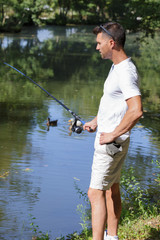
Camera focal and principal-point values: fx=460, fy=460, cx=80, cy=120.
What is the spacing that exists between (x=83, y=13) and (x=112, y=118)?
264ft

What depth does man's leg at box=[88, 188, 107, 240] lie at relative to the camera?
3.63 meters

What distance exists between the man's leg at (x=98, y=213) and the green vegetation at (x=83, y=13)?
1274 centimetres

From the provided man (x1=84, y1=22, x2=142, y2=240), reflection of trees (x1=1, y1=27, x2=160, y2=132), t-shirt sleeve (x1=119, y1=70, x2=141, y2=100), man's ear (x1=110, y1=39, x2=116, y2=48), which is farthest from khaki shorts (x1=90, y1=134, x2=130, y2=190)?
reflection of trees (x1=1, y1=27, x2=160, y2=132)

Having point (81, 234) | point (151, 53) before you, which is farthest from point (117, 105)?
point (151, 53)

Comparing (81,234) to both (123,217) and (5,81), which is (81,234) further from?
(5,81)

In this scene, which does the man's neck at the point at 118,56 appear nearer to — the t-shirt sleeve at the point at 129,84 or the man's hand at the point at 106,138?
→ the t-shirt sleeve at the point at 129,84

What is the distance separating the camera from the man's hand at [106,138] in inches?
137

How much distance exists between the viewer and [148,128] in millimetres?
10031

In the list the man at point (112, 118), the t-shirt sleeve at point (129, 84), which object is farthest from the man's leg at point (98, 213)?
the t-shirt sleeve at point (129, 84)

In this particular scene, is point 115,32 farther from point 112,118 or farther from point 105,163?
point 105,163

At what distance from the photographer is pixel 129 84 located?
11.2ft

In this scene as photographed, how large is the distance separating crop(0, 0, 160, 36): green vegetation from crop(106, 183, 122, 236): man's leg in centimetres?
1245

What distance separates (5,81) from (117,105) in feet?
40.2

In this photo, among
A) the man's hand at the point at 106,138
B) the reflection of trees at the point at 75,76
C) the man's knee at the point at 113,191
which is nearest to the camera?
the man's hand at the point at 106,138
